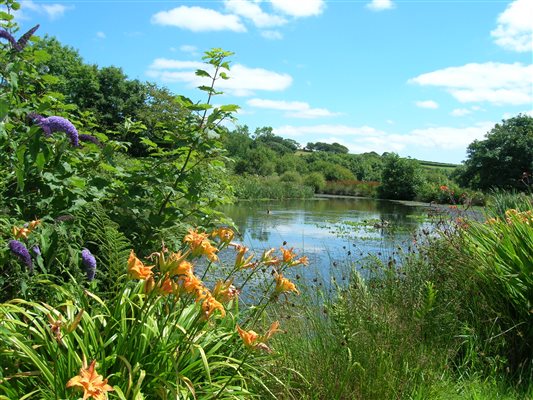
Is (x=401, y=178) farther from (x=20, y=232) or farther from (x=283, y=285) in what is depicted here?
(x=20, y=232)

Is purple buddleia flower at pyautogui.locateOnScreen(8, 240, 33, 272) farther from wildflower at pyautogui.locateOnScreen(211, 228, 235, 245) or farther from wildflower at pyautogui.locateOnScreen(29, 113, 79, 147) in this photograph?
wildflower at pyautogui.locateOnScreen(211, 228, 235, 245)

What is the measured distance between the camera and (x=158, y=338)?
1773 millimetres

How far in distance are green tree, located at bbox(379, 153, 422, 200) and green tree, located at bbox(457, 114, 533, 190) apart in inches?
424

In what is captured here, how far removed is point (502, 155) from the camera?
31.9 meters

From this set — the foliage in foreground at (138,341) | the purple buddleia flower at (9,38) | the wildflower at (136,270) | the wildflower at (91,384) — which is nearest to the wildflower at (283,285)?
the foliage in foreground at (138,341)

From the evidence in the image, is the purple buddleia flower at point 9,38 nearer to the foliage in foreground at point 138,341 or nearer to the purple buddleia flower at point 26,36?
the purple buddleia flower at point 26,36

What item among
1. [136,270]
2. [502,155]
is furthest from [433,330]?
[502,155]

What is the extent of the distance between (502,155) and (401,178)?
14118 mm

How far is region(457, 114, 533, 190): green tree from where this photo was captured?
31016mm

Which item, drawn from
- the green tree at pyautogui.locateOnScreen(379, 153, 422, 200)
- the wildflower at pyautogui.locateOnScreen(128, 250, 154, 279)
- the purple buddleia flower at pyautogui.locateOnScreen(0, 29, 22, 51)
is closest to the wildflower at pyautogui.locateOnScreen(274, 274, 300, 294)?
the wildflower at pyautogui.locateOnScreen(128, 250, 154, 279)

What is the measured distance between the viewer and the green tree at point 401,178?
148 ft

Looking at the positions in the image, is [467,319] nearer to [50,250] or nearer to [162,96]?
[50,250]

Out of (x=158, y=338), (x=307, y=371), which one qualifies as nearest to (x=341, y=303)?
(x=307, y=371)

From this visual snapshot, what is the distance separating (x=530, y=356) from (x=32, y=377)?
10.7 feet
